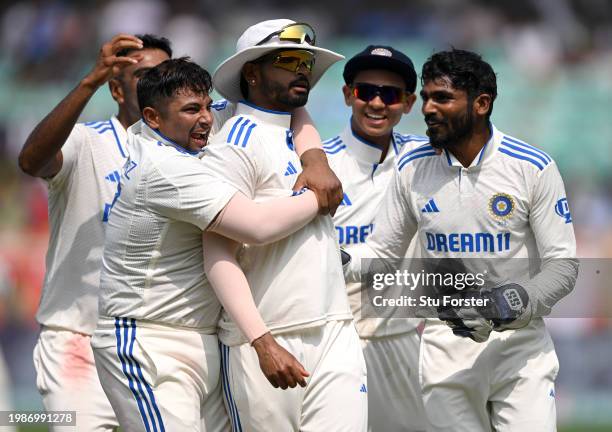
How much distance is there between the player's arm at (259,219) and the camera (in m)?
4.24

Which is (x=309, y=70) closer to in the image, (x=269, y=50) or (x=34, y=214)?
(x=269, y=50)

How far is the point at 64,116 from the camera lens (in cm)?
500

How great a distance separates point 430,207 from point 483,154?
377 mm

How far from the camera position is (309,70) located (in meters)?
4.80

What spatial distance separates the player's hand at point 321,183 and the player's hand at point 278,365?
2.16 feet

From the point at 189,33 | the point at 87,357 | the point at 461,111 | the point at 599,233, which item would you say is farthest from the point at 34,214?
the point at 461,111

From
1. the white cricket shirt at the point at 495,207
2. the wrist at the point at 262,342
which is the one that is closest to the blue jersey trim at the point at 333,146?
the white cricket shirt at the point at 495,207

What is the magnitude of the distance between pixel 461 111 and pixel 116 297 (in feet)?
6.55

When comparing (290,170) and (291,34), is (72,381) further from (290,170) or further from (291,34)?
(291,34)

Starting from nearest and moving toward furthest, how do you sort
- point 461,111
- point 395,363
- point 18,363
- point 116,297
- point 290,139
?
A: point 116,297 → point 290,139 → point 461,111 → point 395,363 → point 18,363

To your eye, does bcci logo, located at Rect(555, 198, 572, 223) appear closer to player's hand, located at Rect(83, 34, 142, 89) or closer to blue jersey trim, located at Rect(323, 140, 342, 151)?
blue jersey trim, located at Rect(323, 140, 342, 151)

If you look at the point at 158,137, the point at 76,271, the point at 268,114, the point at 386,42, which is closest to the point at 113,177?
the point at 76,271

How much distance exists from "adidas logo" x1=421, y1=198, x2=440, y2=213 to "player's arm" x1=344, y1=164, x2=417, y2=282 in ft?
0.54

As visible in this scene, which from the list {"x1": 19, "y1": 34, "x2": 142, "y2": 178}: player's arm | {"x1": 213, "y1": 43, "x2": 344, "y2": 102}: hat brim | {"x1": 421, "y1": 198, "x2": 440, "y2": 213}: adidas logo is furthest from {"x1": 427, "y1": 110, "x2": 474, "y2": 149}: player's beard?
{"x1": 19, "y1": 34, "x2": 142, "y2": 178}: player's arm
